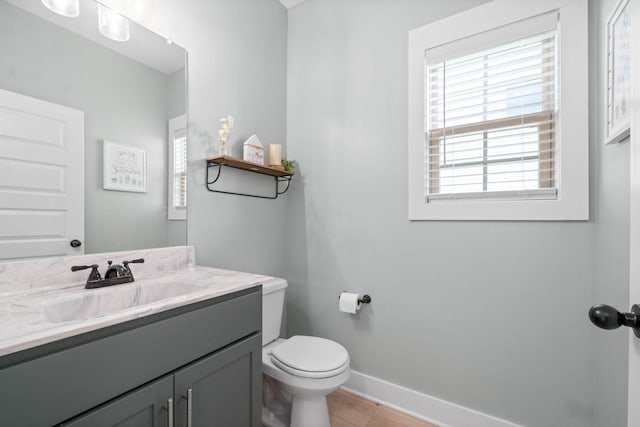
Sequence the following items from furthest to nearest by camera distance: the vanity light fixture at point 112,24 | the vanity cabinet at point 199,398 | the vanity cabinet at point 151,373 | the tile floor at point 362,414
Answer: the tile floor at point 362,414, the vanity light fixture at point 112,24, the vanity cabinet at point 199,398, the vanity cabinet at point 151,373

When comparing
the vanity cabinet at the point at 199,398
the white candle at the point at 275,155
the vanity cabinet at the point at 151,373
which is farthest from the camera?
the white candle at the point at 275,155

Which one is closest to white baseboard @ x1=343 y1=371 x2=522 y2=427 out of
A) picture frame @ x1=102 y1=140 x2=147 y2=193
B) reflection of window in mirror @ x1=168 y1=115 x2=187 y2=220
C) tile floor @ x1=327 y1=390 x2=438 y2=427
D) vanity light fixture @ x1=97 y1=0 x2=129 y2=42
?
tile floor @ x1=327 y1=390 x2=438 y2=427

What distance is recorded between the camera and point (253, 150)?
5.93 feet

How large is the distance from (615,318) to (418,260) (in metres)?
1.14

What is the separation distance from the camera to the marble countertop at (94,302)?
0.67m

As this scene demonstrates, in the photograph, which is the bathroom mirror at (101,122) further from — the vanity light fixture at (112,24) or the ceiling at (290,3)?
the ceiling at (290,3)

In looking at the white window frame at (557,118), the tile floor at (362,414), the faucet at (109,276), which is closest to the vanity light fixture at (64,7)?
the faucet at (109,276)

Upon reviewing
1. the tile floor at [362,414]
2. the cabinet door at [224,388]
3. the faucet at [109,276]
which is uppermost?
the faucet at [109,276]

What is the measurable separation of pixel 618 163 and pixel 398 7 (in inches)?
56.2

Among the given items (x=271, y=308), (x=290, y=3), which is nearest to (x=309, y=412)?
(x=271, y=308)

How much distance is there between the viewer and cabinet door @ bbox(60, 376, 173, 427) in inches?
28.3

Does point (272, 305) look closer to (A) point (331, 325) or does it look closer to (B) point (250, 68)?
(A) point (331, 325)

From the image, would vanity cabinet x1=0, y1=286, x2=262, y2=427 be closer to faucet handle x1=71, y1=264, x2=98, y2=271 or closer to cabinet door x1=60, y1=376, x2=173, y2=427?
cabinet door x1=60, y1=376, x2=173, y2=427

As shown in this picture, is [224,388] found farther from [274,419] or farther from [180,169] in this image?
[180,169]
